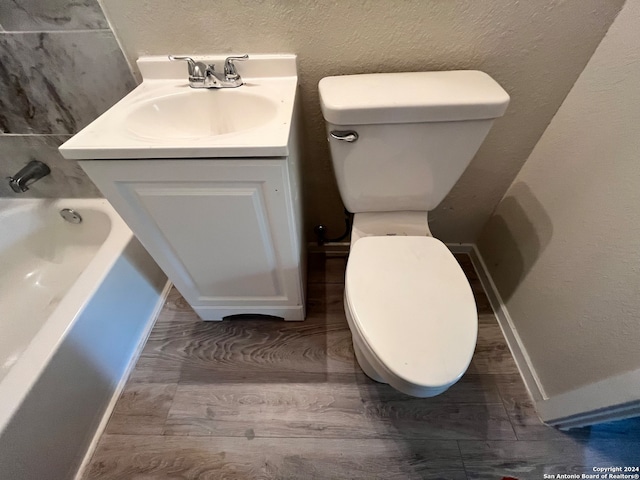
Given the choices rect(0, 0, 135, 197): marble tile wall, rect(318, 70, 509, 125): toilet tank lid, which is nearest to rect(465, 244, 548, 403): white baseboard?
rect(318, 70, 509, 125): toilet tank lid

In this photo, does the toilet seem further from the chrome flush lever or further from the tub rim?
the tub rim

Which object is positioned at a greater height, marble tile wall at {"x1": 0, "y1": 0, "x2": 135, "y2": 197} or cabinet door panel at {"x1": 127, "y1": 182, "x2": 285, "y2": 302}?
marble tile wall at {"x1": 0, "y1": 0, "x2": 135, "y2": 197}

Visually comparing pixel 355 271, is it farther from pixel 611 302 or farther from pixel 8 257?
pixel 8 257

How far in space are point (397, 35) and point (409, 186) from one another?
414mm

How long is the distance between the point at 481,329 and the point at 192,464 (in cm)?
110

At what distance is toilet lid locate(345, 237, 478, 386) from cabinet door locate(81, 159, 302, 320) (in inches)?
9.4

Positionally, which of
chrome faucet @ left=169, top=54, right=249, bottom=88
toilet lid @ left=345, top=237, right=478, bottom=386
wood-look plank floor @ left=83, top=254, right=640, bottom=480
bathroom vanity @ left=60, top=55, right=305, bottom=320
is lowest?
wood-look plank floor @ left=83, top=254, right=640, bottom=480

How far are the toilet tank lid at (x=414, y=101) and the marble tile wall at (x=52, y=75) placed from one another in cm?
69

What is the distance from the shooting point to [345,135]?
75cm

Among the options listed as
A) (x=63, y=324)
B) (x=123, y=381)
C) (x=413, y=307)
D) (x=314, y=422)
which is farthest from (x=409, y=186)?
(x=123, y=381)

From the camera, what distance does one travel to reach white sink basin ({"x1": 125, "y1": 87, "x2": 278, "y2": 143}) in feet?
2.62

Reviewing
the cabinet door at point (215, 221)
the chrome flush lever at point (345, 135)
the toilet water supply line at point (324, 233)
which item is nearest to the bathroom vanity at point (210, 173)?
the cabinet door at point (215, 221)

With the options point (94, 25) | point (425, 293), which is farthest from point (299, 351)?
point (94, 25)

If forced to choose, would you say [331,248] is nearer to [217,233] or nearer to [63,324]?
[217,233]
